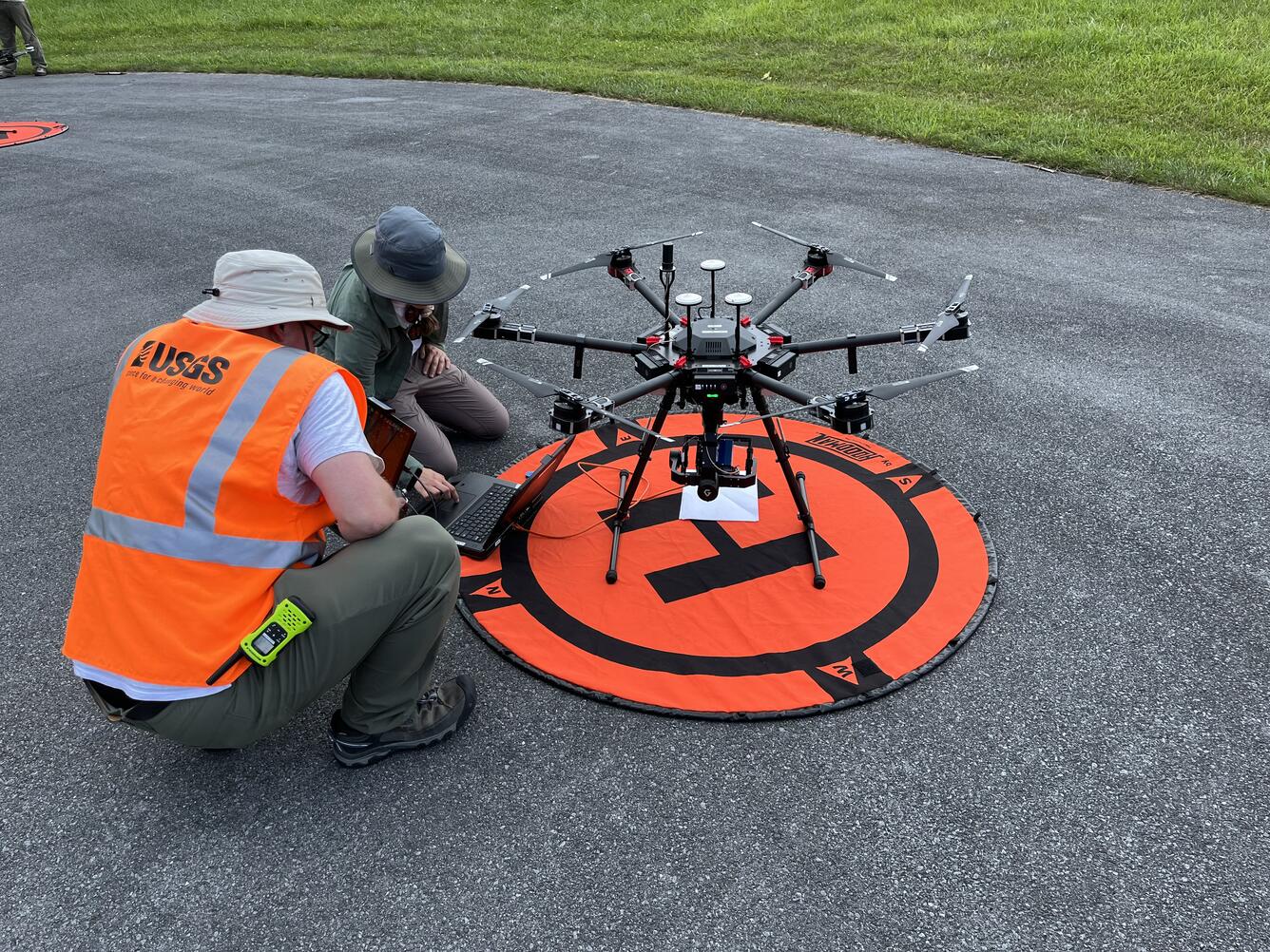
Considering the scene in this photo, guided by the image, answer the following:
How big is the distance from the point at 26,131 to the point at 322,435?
1169cm

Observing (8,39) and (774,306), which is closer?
(774,306)

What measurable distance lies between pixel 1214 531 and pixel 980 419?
1.27 metres

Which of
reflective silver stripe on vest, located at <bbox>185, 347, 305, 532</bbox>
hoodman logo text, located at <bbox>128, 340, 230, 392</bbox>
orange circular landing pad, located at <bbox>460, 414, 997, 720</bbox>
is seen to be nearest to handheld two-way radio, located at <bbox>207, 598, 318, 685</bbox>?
reflective silver stripe on vest, located at <bbox>185, 347, 305, 532</bbox>

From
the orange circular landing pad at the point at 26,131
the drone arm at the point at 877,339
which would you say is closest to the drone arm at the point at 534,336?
the drone arm at the point at 877,339

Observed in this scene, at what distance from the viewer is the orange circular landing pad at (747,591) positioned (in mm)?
3547

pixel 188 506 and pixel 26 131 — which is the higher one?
pixel 188 506

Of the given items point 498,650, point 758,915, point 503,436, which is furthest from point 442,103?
point 758,915

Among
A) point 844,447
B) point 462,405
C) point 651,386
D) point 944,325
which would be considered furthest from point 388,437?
point 844,447

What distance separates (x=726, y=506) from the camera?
4477mm

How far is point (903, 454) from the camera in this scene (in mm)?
4891

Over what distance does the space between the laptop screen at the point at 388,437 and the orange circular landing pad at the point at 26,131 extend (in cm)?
1049

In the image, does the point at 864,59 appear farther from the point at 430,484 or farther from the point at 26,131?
the point at 430,484

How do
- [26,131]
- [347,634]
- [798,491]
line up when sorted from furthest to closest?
→ [26,131] → [798,491] → [347,634]

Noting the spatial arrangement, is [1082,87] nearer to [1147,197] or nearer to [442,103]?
[1147,197]
